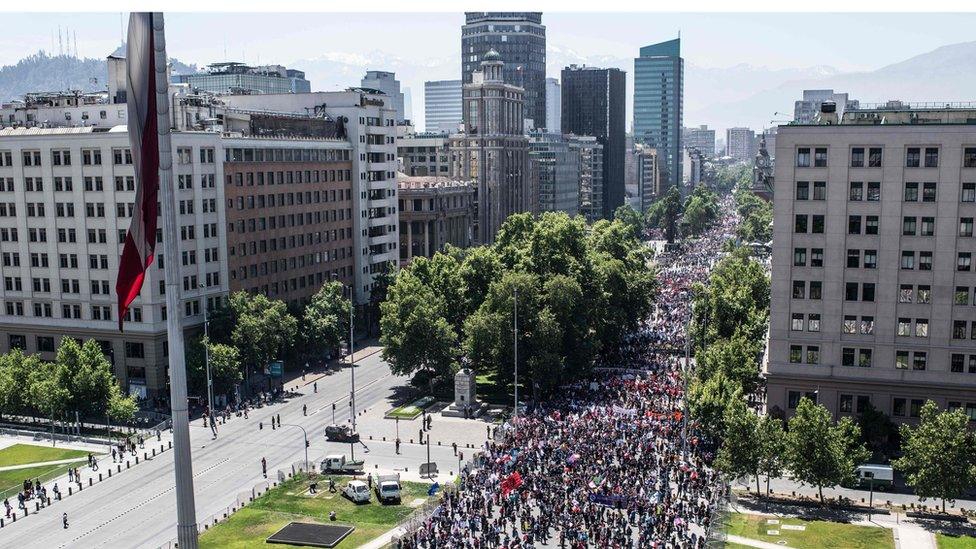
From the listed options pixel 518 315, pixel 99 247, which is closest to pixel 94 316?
pixel 99 247

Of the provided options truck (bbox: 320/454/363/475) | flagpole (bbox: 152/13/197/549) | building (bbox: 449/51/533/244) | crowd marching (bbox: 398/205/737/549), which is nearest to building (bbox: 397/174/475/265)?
building (bbox: 449/51/533/244)

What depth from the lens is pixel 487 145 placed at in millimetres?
184250

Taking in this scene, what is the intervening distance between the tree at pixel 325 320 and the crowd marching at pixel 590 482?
31.5m

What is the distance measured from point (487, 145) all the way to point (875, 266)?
383ft

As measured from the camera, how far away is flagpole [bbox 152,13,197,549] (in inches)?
885

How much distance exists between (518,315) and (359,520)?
35712mm

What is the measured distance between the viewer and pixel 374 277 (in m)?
136

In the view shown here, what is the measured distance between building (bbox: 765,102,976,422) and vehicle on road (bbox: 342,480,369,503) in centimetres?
3572

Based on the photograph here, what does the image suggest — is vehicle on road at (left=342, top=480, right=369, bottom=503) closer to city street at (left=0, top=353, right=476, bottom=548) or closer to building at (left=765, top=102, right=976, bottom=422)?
city street at (left=0, top=353, right=476, bottom=548)

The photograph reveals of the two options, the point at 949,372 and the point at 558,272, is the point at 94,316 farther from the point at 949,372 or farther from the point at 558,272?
the point at 949,372

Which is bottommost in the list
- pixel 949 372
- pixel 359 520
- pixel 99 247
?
pixel 359 520

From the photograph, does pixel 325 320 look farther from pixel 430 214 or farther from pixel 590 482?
pixel 590 482

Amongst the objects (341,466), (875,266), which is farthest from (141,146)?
(875,266)

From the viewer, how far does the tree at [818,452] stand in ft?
200
